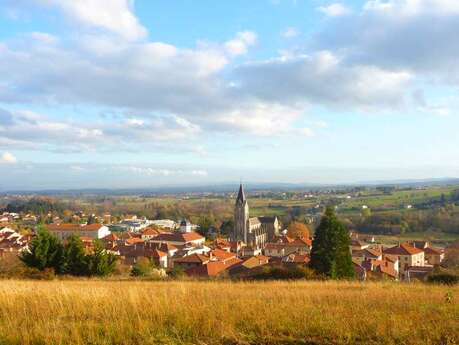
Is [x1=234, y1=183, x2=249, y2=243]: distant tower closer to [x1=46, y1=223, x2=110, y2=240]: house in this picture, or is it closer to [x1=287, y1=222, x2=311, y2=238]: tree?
[x1=287, y1=222, x2=311, y2=238]: tree

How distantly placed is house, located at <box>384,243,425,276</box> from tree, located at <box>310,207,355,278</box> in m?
32.2

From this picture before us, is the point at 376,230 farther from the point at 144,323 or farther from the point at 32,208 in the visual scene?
the point at 32,208

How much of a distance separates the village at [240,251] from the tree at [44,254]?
110 inches

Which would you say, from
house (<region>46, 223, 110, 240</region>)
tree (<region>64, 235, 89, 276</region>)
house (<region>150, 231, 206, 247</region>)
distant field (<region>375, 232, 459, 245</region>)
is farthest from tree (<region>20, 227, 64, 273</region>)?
distant field (<region>375, 232, 459, 245</region>)

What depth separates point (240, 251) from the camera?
2741 inches

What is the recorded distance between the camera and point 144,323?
5.78m

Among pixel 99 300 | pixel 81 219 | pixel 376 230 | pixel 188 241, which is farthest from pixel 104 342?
pixel 81 219

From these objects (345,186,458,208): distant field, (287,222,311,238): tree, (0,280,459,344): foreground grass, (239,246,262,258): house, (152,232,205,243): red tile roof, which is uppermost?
(0,280,459,344): foreground grass

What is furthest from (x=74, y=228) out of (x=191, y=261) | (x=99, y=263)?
(x=99, y=263)

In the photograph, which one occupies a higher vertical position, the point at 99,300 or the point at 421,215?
the point at 99,300

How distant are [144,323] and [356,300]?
4.35 m

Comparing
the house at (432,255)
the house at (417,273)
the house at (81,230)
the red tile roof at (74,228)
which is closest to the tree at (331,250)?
the house at (417,273)

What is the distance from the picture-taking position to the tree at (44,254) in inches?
1032

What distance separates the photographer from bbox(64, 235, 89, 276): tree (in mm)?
26609
